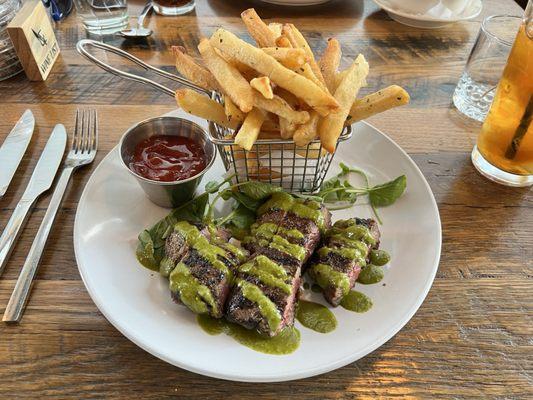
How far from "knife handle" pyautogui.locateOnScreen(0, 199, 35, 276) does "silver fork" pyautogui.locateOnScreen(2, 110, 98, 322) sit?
0.31 ft

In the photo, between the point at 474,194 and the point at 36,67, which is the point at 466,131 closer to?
the point at 474,194

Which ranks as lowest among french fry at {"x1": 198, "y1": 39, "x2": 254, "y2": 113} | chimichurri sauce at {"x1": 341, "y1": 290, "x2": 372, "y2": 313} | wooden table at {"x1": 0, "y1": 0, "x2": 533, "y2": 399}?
wooden table at {"x1": 0, "y1": 0, "x2": 533, "y2": 399}

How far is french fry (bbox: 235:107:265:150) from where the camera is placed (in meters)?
1.80

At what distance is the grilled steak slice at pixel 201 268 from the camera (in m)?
1.69

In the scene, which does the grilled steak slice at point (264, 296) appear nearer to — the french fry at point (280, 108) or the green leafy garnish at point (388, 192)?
the french fry at point (280, 108)

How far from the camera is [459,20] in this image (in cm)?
350

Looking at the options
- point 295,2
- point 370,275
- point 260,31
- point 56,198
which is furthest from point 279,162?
point 295,2

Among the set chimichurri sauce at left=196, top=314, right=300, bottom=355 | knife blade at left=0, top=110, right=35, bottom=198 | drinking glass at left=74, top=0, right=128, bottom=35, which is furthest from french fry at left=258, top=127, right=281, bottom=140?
drinking glass at left=74, top=0, right=128, bottom=35

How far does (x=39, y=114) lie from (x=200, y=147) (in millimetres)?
1175

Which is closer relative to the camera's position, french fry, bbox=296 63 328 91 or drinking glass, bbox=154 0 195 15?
french fry, bbox=296 63 328 91

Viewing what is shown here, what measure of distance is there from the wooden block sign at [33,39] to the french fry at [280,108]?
1.79 meters

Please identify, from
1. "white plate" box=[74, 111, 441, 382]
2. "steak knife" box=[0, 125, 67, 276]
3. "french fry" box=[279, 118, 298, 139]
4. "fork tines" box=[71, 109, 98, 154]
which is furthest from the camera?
"fork tines" box=[71, 109, 98, 154]

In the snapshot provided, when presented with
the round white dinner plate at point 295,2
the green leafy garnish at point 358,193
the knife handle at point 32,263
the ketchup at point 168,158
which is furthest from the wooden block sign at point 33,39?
the green leafy garnish at point 358,193

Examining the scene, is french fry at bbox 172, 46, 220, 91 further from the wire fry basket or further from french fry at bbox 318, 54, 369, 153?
french fry at bbox 318, 54, 369, 153
